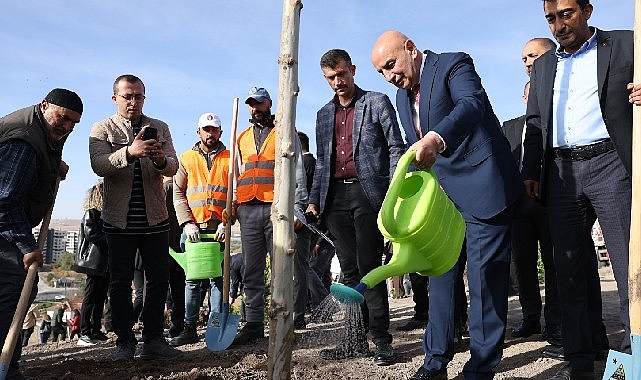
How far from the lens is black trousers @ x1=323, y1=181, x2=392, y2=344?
4.00m

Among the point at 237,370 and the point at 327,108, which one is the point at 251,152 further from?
the point at 237,370

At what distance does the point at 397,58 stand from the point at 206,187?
110 inches

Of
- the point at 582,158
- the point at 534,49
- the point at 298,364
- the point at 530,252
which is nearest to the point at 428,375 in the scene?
the point at 298,364

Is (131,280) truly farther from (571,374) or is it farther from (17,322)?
(571,374)

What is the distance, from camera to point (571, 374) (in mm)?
3062

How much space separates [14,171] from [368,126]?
2.25m

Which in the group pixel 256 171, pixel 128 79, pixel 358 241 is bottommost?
pixel 358 241

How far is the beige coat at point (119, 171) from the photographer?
409cm

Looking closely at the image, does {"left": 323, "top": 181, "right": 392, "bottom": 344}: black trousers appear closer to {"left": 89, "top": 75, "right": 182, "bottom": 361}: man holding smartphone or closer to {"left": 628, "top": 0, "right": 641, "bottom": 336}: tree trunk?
{"left": 89, "top": 75, "right": 182, "bottom": 361}: man holding smartphone

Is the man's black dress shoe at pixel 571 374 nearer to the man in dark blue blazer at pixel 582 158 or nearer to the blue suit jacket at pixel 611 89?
the man in dark blue blazer at pixel 582 158

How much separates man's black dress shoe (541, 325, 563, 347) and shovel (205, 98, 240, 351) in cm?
231

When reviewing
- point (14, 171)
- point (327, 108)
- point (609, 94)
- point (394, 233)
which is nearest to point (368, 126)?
point (327, 108)

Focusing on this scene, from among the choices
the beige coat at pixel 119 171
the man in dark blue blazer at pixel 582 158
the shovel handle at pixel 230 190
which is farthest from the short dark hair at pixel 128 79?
the man in dark blue blazer at pixel 582 158

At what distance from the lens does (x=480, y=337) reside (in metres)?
2.91
